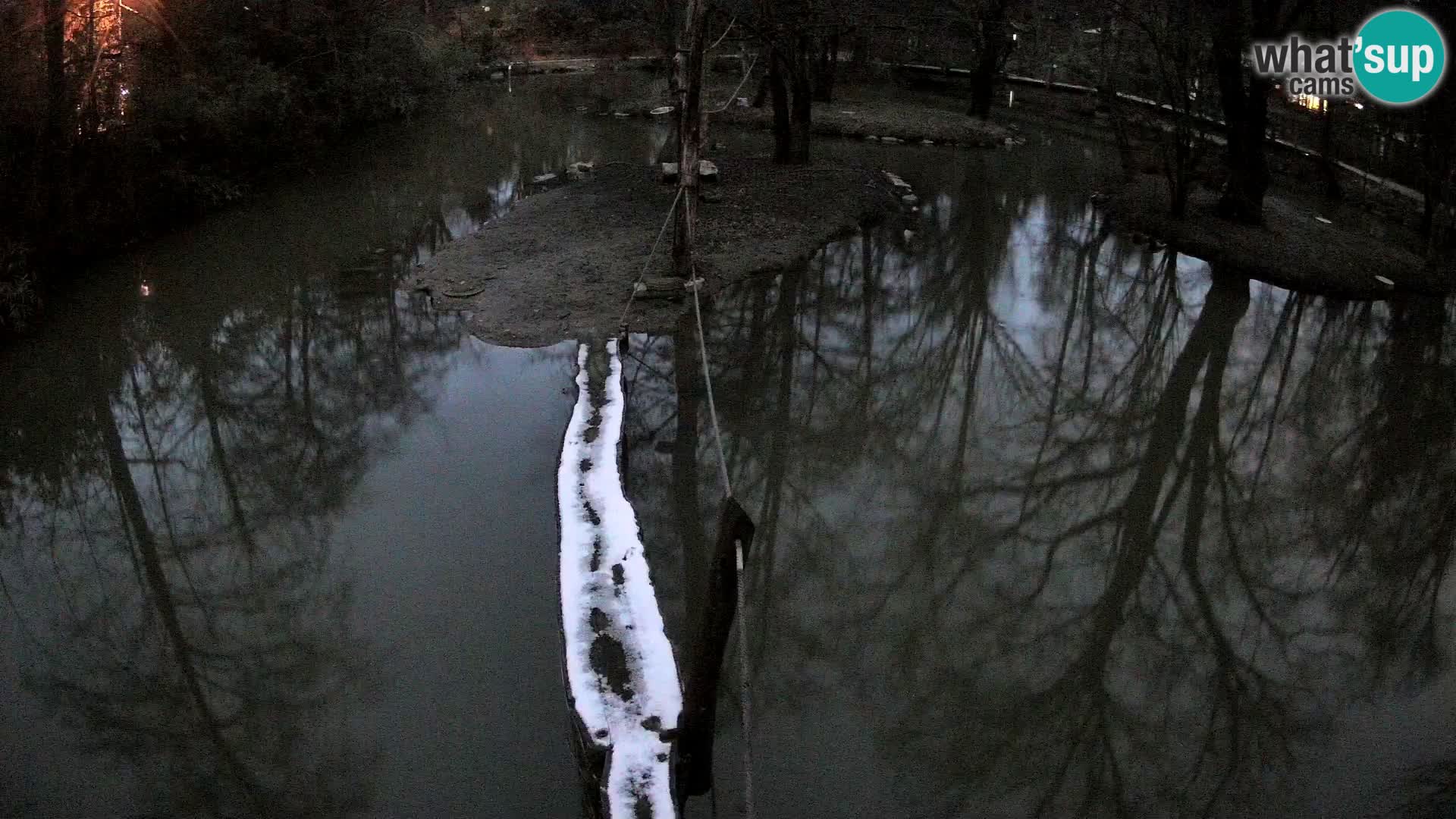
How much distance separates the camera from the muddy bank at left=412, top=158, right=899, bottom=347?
10.2m

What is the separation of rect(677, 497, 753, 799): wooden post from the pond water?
0.28 meters

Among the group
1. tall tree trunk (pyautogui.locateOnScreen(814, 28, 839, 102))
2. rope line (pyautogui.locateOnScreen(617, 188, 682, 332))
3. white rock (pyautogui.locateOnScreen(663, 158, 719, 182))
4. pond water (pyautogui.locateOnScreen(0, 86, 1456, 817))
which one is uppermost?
tall tree trunk (pyautogui.locateOnScreen(814, 28, 839, 102))

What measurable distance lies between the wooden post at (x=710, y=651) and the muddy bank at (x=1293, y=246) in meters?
10.1

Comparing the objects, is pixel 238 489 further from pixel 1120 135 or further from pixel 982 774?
pixel 1120 135

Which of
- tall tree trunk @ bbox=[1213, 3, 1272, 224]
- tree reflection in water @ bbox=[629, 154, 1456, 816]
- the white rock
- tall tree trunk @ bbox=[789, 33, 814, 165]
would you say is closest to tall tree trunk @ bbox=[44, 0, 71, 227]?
tree reflection in water @ bbox=[629, 154, 1456, 816]

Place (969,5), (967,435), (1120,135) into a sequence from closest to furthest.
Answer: (967,435) < (1120,135) < (969,5)

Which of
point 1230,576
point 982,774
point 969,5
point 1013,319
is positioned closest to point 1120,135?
point 1013,319

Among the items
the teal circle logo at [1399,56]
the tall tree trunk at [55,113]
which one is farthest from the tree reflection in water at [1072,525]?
the tall tree trunk at [55,113]

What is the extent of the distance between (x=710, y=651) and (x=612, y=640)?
138 centimetres

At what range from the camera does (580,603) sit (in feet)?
18.2

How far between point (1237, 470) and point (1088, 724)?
3419 mm

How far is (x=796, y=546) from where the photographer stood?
6.73 m

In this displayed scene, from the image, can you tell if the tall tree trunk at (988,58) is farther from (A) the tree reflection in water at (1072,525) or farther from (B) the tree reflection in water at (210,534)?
(B) the tree reflection in water at (210,534)

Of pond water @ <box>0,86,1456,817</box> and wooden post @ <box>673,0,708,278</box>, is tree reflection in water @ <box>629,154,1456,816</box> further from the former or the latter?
wooden post @ <box>673,0,708,278</box>
